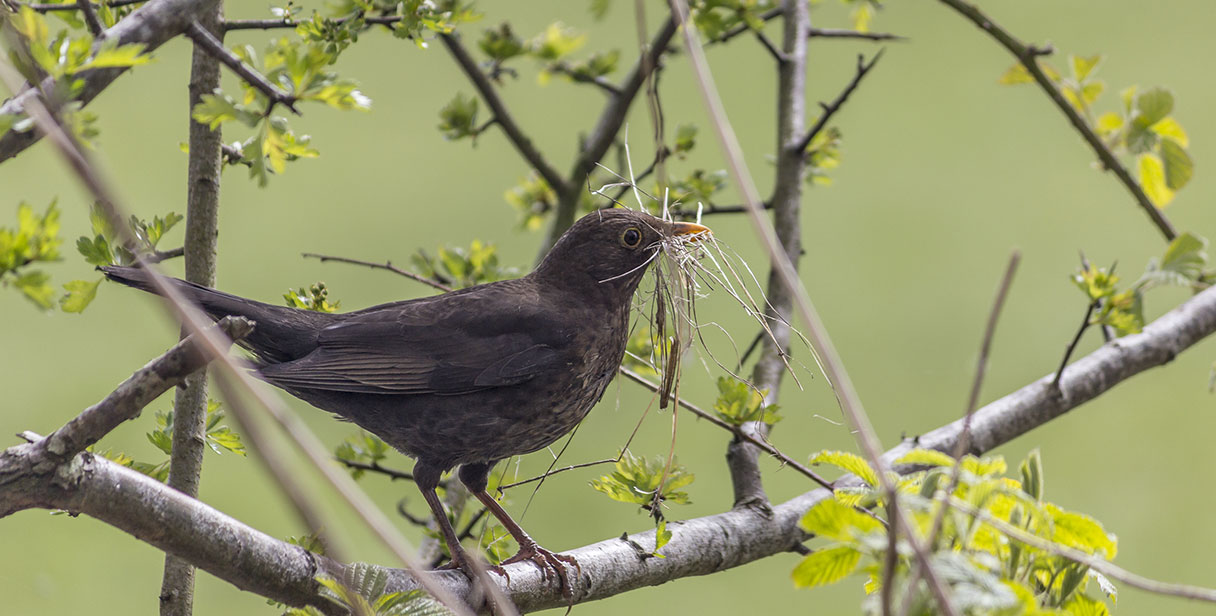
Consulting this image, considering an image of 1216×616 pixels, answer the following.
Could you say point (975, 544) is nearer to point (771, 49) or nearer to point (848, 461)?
point (848, 461)

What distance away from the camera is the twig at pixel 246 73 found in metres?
1.08

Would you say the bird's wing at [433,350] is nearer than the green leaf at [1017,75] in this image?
Yes

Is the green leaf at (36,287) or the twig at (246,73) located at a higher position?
the twig at (246,73)

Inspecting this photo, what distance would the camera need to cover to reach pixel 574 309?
176 centimetres

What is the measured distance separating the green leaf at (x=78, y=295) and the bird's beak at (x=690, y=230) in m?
0.86

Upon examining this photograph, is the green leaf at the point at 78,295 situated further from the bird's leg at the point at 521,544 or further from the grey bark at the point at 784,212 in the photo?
the grey bark at the point at 784,212

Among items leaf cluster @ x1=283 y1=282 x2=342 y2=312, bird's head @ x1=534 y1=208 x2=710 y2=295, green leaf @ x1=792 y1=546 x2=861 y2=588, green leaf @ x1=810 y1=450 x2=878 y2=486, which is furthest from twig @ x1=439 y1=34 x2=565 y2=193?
green leaf @ x1=792 y1=546 x2=861 y2=588

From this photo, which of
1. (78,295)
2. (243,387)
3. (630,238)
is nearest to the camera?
(243,387)

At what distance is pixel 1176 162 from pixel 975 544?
1.49 meters

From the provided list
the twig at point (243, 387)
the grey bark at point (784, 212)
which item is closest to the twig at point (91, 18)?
the twig at point (243, 387)

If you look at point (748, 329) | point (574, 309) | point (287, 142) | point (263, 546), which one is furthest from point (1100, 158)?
point (263, 546)

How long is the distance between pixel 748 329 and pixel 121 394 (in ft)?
8.44

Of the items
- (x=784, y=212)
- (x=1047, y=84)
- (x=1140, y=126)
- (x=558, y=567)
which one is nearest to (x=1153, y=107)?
(x=1140, y=126)

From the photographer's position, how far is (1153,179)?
6.92 ft
